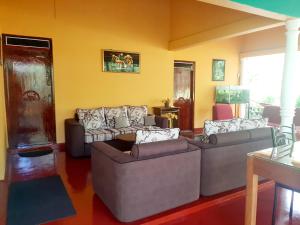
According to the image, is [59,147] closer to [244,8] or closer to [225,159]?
[225,159]

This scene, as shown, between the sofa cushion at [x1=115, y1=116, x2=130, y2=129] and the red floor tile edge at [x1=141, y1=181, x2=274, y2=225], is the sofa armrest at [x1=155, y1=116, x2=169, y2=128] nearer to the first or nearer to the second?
the sofa cushion at [x1=115, y1=116, x2=130, y2=129]

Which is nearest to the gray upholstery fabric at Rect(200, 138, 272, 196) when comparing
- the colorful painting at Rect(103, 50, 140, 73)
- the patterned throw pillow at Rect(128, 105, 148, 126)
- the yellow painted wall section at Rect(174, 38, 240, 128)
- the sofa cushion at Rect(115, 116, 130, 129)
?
the sofa cushion at Rect(115, 116, 130, 129)

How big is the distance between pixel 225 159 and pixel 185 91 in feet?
14.3

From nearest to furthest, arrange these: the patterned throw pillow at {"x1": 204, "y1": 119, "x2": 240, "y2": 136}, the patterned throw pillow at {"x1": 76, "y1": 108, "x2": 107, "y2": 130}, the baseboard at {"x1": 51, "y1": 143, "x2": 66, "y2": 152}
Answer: the patterned throw pillow at {"x1": 204, "y1": 119, "x2": 240, "y2": 136}, the patterned throw pillow at {"x1": 76, "y1": 108, "x2": 107, "y2": 130}, the baseboard at {"x1": 51, "y1": 143, "x2": 66, "y2": 152}

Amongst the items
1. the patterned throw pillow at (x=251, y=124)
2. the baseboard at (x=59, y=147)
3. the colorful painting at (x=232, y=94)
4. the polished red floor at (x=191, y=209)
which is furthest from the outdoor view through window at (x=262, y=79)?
the baseboard at (x=59, y=147)

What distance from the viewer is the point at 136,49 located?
5.88 metres

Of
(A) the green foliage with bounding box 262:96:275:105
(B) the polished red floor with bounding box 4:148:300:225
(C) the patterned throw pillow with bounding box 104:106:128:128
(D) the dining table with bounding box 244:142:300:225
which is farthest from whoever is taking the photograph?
(A) the green foliage with bounding box 262:96:275:105

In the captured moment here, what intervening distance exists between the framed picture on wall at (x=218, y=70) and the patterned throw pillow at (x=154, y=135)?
5165mm

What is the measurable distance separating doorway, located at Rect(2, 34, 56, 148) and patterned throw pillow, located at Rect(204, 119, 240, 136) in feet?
11.5

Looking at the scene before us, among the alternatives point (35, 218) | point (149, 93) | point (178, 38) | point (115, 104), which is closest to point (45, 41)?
point (115, 104)

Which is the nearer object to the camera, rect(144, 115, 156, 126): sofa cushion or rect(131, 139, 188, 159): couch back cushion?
rect(131, 139, 188, 159): couch back cushion

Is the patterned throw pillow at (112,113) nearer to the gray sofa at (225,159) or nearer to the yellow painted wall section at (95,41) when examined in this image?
the yellow painted wall section at (95,41)

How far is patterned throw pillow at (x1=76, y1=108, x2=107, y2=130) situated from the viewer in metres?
4.86

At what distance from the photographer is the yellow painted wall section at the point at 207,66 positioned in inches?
275
